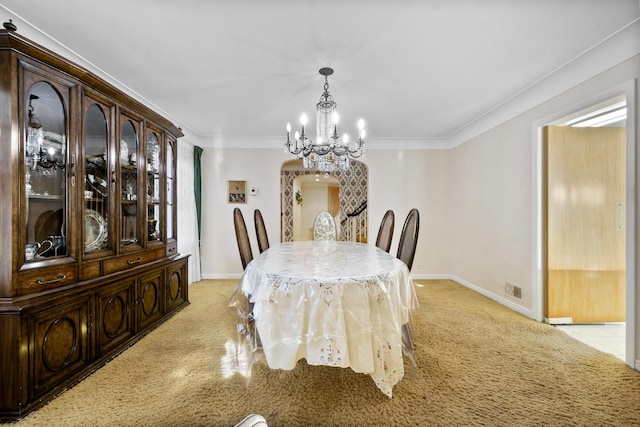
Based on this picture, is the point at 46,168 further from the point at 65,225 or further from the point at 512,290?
the point at 512,290

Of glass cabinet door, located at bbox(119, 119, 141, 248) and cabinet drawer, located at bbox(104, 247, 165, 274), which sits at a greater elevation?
glass cabinet door, located at bbox(119, 119, 141, 248)

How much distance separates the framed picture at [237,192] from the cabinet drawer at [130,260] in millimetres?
2174

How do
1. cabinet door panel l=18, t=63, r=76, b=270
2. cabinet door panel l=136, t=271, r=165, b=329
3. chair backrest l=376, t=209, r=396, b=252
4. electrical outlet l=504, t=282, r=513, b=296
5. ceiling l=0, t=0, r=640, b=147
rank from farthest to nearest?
1. electrical outlet l=504, t=282, r=513, b=296
2. chair backrest l=376, t=209, r=396, b=252
3. cabinet door panel l=136, t=271, r=165, b=329
4. ceiling l=0, t=0, r=640, b=147
5. cabinet door panel l=18, t=63, r=76, b=270

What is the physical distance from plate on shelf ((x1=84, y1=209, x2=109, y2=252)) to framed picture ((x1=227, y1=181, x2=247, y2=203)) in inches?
114

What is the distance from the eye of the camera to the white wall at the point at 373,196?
5.16 meters

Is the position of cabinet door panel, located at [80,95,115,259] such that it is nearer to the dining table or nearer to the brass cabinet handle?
the brass cabinet handle

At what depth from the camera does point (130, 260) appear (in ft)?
8.36

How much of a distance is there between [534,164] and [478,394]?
2501 millimetres

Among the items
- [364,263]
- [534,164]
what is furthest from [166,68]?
[534,164]


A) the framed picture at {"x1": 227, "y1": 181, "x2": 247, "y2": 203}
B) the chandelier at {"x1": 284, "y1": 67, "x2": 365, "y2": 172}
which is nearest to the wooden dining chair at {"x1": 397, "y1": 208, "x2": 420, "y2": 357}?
the chandelier at {"x1": 284, "y1": 67, "x2": 365, "y2": 172}

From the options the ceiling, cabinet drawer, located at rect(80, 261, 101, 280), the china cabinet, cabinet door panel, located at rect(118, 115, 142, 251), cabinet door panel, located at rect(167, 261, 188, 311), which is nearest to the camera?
the china cabinet

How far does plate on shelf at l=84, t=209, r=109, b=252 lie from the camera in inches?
83.4

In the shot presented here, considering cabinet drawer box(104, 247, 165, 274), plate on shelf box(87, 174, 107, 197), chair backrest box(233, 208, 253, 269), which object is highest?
plate on shelf box(87, 174, 107, 197)

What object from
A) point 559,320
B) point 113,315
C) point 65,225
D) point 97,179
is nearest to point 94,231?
point 65,225
